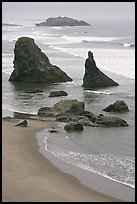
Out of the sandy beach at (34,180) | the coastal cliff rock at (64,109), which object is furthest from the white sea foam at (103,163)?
the coastal cliff rock at (64,109)

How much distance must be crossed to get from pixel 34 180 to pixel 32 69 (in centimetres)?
2956

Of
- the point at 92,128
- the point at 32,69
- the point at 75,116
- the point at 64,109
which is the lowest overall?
the point at 92,128

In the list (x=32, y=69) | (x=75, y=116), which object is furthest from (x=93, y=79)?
(x=75, y=116)

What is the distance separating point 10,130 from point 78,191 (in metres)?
9.81

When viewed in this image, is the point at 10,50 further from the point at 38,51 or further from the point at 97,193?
the point at 97,193

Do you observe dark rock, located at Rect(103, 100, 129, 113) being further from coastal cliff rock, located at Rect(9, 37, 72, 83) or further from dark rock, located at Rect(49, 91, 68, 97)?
coastal cliff rock, located at Rect(9, 37, 72, 83)

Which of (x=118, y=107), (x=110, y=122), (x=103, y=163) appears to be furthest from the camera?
(x=118, y=107)

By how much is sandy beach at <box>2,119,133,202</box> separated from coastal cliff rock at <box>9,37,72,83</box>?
22.9 metres

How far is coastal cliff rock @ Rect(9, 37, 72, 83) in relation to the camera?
46.9m

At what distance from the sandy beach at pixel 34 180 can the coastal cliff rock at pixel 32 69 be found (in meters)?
22.9

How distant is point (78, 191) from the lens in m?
17.5

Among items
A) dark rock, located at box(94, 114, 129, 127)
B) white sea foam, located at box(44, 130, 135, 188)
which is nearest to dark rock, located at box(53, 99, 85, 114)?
dark rock, located at box(94, 114, 129, 127)

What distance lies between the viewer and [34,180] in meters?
18.4

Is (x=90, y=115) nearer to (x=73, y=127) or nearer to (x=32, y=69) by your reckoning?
(x=73, y=127)
